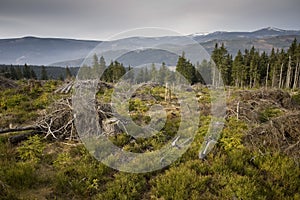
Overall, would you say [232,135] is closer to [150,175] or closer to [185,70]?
[150,175]

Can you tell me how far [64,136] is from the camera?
30.9 ft

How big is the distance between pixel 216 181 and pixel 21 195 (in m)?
5.20

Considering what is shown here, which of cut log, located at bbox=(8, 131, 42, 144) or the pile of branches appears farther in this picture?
the pile of branches

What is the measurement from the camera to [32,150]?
7.70 m

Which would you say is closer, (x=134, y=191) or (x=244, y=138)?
(x=134, y=191)

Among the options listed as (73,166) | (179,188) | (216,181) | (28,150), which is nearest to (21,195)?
(73,166)

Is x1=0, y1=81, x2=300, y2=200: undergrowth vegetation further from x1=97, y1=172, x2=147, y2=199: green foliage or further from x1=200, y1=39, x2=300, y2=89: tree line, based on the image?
x1=200, y1=39, x2=300, y2=89: tree line

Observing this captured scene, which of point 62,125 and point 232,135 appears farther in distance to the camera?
point 62,125

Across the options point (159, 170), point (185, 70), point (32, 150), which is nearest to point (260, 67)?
point (185, 70)

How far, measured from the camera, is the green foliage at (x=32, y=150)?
7.27 metres

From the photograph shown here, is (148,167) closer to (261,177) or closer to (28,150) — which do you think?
(261,177)

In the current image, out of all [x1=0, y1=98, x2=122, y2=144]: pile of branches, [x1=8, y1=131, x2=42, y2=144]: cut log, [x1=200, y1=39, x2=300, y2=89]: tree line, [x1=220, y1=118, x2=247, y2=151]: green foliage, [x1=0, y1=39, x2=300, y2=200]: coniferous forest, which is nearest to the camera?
[x1=0, y1=39, x2=300, y2=200]: coniferous forest

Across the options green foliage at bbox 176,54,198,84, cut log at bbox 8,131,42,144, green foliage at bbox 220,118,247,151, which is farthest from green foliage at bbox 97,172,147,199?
green foliage at bbox 176,54,198,84

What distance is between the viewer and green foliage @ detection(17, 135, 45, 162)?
23.9 ft
